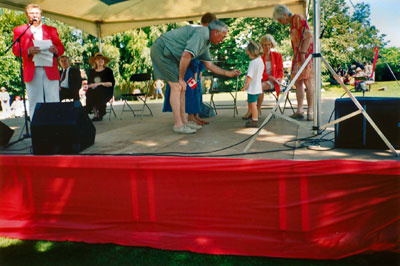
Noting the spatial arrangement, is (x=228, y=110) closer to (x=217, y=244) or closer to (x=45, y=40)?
(x=45, y=40)

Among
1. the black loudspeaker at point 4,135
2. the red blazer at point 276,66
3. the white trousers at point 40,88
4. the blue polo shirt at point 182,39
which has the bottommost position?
the black loudspeaker at point 4,135

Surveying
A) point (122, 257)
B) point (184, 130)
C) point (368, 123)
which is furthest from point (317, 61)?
point (122, 257)

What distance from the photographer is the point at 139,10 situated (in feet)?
23.9

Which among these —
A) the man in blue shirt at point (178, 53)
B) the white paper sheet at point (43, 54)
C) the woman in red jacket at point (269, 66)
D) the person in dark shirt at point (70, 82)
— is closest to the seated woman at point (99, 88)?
the person in dark shirt at point (70, 82)

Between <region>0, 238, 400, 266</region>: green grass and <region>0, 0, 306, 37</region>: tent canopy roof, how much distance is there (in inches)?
193

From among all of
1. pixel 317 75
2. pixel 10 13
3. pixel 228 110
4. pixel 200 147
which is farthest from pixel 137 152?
pixel 10 13

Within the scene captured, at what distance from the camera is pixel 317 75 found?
3072 mm

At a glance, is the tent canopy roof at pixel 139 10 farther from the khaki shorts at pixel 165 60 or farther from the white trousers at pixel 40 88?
the khaki shorts at pixel 165 60

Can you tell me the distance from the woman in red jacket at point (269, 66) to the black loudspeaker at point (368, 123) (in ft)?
7.80

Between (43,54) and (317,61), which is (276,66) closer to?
(317,61)

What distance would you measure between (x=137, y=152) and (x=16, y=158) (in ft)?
4.08

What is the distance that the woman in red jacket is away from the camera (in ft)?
17.5

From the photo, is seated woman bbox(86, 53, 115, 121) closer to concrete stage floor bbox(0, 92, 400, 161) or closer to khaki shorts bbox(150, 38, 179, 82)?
concrete stage floor bbox(0, 92, 400, 161)

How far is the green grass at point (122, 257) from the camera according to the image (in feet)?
6.31
